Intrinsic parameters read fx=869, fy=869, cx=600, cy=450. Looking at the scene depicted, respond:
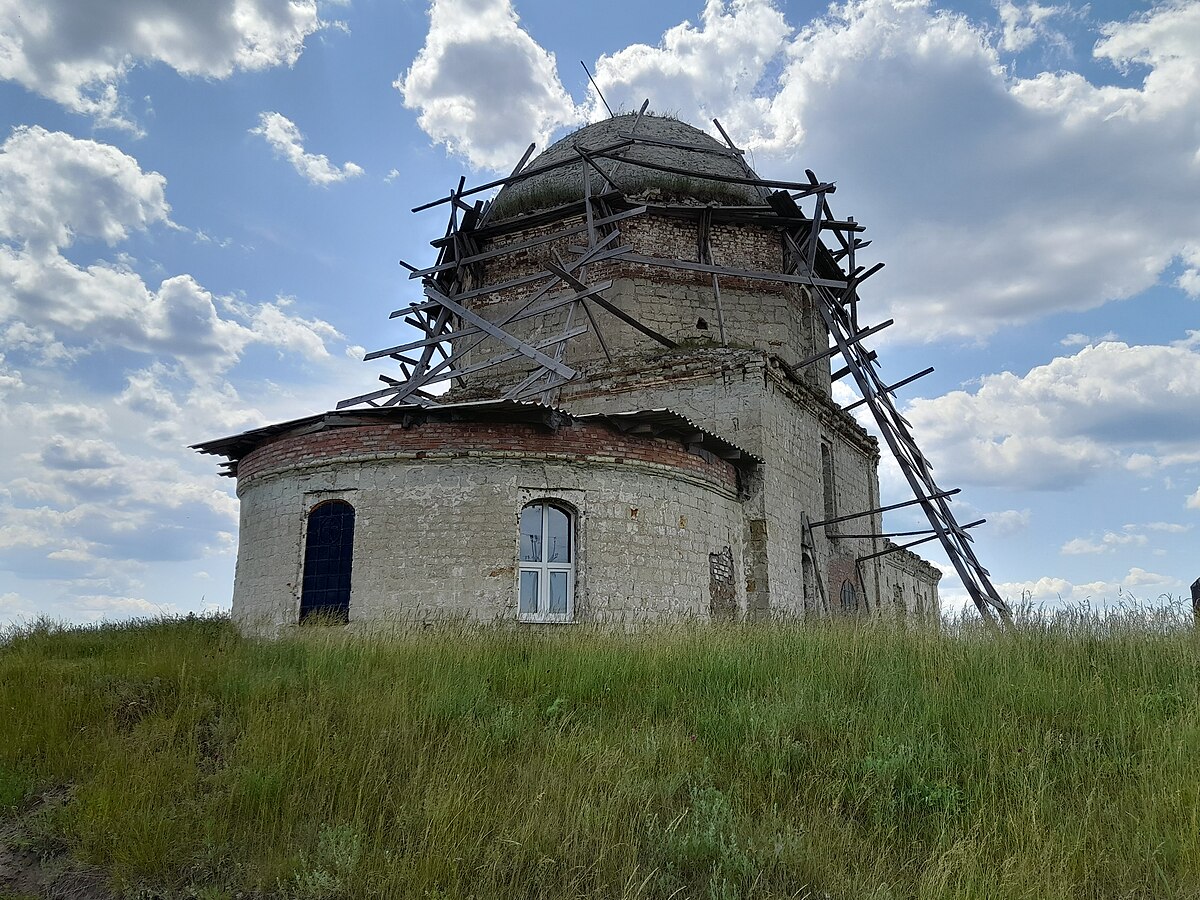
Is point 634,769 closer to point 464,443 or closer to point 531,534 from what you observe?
point 531,534

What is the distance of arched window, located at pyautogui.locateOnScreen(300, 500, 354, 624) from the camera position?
477 inches

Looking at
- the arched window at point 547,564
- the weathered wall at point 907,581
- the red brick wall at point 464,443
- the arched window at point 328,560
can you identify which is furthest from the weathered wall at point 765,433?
the arched window at point 328,560

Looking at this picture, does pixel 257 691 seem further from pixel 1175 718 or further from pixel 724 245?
pixel 724 245

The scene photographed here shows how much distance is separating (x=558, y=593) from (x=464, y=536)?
5.13 ft

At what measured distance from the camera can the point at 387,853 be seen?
15.4 feet

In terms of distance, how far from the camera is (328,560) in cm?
1233

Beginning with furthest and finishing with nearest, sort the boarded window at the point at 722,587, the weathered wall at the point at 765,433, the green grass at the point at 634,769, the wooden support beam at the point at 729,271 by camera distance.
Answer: the wooden support beam at the point at 729,271, the weathered wall at the point at 765,433, the boarded window at the point at 722,587, the green grass at the point at 634,769

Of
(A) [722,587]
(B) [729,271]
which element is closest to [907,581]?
(B) [729,271]

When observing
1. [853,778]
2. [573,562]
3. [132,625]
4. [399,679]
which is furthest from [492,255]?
[853,778]

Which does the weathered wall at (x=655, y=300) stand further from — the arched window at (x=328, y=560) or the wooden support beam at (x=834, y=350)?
the arched window at (x=328, y=560)

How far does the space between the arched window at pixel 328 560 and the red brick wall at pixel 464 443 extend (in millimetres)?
830

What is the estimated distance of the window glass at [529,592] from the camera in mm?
12094

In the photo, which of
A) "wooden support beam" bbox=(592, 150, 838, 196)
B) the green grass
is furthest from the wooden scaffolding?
the green grass

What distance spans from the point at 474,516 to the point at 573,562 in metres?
1.57
